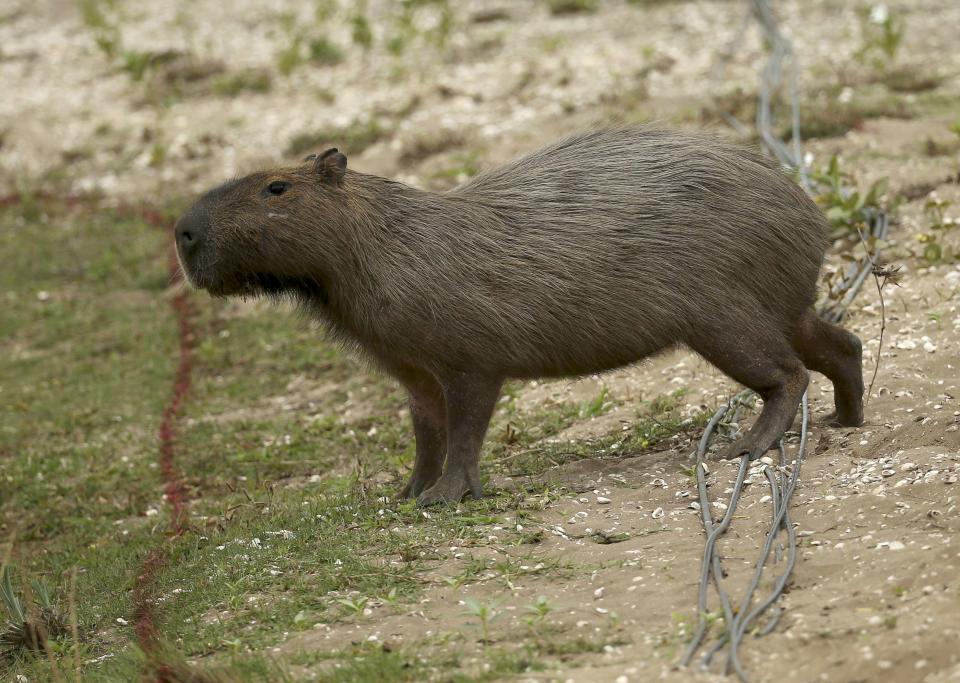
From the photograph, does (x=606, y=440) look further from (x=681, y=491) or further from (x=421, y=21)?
(x=421, y=21)

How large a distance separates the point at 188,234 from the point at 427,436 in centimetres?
124

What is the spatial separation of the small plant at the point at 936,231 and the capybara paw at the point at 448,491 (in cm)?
283

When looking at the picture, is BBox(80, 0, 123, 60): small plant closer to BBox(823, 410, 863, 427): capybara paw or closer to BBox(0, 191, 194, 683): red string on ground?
BBox(0, 191, 194, 683): red string on ground

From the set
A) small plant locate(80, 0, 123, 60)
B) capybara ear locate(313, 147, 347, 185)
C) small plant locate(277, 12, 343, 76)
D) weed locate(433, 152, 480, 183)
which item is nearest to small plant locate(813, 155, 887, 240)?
weed locate(433, 152, 480, 183)

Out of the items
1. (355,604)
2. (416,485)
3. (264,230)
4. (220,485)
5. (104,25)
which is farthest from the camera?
(104,25)

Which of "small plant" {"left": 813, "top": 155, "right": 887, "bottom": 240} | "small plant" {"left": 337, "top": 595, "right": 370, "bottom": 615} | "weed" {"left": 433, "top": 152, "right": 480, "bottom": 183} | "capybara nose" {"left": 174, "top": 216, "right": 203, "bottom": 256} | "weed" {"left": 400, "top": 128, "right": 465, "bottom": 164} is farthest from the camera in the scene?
"weed" {"left": 400, "top": 128, "right": 465, "bottom": 164}

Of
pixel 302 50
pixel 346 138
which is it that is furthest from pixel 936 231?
pixel 302 50

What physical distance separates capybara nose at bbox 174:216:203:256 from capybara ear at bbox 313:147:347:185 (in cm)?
52

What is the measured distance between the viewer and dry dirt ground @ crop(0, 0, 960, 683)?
11.8 feet

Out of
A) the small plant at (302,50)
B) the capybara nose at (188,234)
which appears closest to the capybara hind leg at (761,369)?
the capybara nose at (188,234)

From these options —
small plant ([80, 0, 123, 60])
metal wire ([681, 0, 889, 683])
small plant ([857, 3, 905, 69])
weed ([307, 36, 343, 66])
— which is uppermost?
small plant ([80, 0, 123, 60])

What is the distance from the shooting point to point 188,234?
4875 millimetres

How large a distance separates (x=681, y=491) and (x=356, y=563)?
125cm

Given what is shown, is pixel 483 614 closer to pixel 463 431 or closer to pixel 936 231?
pixel 463 431
